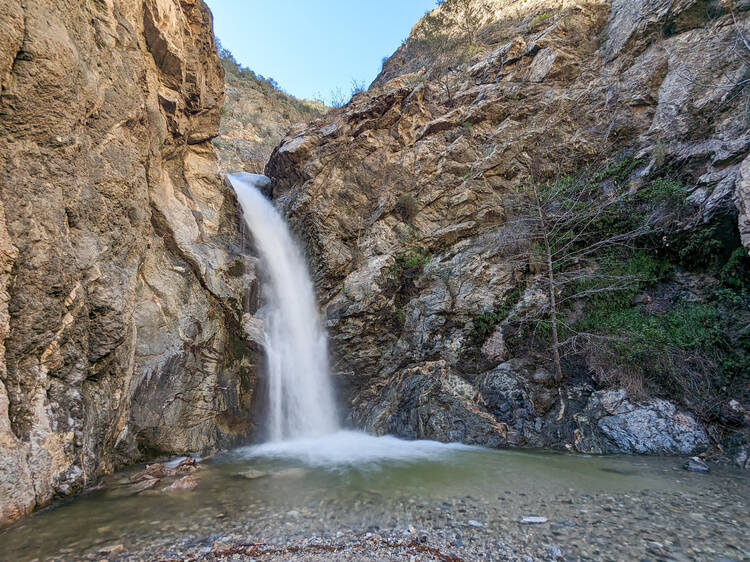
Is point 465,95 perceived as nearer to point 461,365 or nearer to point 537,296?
point 537,296

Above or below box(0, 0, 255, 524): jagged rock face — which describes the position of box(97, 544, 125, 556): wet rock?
below

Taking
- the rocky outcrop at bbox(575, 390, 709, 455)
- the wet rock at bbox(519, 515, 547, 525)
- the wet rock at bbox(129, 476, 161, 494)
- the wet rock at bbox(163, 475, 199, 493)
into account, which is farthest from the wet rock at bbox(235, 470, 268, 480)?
the rocky outcrop at bbox(575, 390, 709, 455)

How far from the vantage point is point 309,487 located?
5082mm

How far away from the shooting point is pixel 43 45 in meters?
4.85

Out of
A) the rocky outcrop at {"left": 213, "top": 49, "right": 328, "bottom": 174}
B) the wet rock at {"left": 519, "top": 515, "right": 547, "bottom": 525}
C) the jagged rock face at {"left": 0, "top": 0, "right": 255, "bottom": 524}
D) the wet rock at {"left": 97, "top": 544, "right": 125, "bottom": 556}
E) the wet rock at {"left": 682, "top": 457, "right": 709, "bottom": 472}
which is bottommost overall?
the wet rock at {"left": 97, "top": 544, "right": 125, "bottom": 556}

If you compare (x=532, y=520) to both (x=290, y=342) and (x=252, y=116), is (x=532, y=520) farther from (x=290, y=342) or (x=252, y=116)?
(x=252, y=116)

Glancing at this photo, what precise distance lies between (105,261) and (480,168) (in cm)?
1171

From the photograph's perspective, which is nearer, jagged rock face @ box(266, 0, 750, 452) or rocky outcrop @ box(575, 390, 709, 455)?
rocky outcrop @ box(575, 390, 709, 455)

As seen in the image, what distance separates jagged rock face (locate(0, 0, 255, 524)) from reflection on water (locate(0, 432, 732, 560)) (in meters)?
0.78

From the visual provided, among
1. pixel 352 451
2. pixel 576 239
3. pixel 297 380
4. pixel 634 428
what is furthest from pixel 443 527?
pixel 576 239

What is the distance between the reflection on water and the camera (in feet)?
12.1

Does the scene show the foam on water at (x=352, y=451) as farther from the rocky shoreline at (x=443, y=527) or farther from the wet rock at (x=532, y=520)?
the wet rock at (x=532, y=520)

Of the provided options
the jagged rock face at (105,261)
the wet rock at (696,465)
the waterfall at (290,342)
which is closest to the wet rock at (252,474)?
the jagged rock face at (105,261)

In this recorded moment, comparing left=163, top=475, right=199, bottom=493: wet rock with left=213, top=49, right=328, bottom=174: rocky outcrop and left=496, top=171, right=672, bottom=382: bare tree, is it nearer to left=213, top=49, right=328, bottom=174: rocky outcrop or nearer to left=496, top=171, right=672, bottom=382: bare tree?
left=496, top=171, right=672, bottom=382: bare tree
